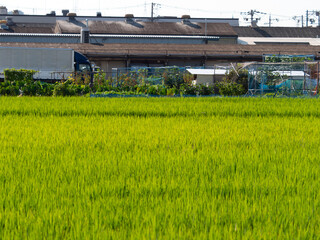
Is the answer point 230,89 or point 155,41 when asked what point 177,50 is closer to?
point 155,41

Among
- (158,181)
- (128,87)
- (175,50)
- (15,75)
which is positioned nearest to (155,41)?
(175,50)

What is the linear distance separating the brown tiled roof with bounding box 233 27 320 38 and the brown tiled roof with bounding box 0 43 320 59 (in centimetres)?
2166

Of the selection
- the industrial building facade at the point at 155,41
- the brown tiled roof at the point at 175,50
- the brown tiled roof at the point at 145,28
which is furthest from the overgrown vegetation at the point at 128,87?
the brown tiled roof at the point at 145,28

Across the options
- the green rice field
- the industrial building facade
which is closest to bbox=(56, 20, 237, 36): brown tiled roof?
the industrial building facade

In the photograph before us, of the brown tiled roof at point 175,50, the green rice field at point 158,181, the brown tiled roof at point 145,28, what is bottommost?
the green rice field at point 158,181

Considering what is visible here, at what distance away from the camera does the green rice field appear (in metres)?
3.92

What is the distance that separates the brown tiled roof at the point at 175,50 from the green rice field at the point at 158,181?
130 ft

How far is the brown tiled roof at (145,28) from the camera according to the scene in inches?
2547

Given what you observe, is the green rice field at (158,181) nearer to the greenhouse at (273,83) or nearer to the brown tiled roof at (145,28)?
the greenhouse at (273,83)

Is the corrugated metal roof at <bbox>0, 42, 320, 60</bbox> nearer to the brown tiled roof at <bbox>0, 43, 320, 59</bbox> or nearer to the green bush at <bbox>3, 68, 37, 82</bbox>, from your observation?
the brown tiled roof at <bbox>0, 43, 320, 59</bbox>

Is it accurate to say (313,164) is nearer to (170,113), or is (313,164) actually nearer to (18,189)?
(18,189)

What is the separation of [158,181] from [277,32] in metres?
76.8

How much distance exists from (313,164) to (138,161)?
225 centimetres

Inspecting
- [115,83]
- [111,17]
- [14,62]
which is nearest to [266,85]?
[115,83]
